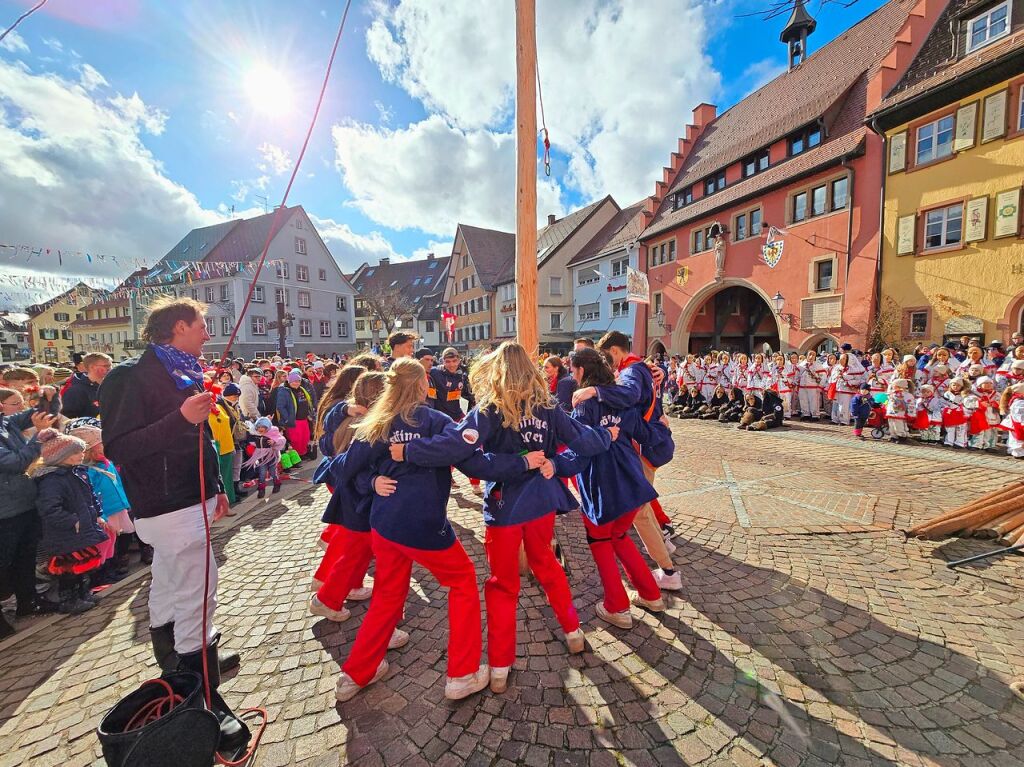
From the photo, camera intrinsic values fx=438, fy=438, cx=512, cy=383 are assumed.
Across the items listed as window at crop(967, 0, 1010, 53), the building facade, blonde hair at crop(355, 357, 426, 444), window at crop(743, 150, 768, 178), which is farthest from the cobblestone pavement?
window at crop(743, 150, 768, 178)

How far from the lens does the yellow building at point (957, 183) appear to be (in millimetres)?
12188

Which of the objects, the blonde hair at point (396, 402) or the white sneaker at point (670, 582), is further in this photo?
the white sneaker at point (670, 582)

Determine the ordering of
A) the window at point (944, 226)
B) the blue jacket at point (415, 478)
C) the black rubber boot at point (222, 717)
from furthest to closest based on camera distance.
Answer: the window at point (944, 226)
the blue jacket at point (415, 478)
the black rubber boot at point (222, 717)

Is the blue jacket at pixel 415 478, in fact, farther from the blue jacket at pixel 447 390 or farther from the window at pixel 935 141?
the window at pixel 935 141

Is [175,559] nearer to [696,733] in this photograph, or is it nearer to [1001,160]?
[696,733]

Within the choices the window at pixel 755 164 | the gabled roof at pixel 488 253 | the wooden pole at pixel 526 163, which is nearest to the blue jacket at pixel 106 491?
the wooden pole at pixel 526 163

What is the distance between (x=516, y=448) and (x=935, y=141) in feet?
62.4

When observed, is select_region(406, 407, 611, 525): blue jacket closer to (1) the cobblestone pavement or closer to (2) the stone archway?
(1) the cobblestone pavement

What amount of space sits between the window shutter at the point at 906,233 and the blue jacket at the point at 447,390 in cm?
1602

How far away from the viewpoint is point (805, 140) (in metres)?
18.4

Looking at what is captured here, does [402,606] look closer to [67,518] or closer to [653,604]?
[653,604]

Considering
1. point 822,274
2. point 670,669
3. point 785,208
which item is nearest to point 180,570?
point 670,669

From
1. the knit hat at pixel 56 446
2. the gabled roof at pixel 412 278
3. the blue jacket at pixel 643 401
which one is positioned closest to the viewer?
the blue jacket at pixel 643 401

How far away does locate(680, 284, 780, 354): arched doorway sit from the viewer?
24.5 m
